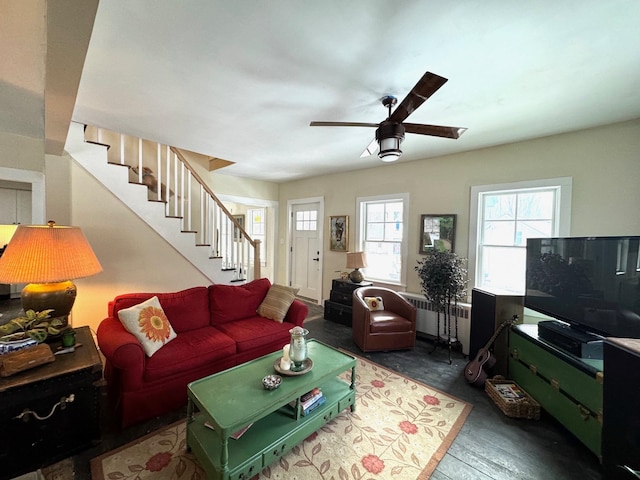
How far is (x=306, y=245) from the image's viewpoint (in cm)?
532

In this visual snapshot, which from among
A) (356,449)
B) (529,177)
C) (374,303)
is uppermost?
(529,177)

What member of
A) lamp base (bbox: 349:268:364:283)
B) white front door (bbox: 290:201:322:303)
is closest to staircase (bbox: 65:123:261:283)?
white front door (bbox: 290:201:322:303)

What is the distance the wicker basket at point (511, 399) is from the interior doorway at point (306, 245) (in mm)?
3138

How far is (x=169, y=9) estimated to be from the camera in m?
1.27

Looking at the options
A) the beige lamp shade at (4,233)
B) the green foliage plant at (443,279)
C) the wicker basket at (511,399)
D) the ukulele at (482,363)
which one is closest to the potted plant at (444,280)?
the green foliage plant at (443,279)

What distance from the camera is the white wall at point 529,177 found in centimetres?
240

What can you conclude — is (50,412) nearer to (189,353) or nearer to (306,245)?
(189,353)

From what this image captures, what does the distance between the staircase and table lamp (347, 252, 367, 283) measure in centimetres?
148

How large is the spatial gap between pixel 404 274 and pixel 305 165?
232 cm

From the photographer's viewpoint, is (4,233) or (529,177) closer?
(4,233)

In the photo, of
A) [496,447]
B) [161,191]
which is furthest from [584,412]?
[161,191]

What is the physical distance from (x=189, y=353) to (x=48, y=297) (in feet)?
3.42

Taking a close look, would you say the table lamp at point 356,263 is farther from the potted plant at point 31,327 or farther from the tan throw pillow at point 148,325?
the potted plant at point 31,327

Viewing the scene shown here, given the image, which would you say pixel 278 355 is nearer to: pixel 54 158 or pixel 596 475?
pixel 596 475
